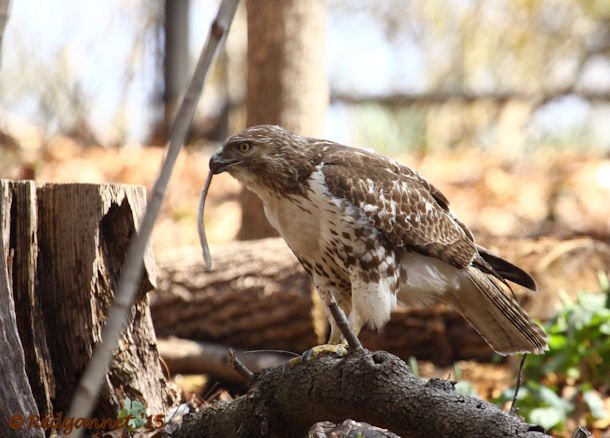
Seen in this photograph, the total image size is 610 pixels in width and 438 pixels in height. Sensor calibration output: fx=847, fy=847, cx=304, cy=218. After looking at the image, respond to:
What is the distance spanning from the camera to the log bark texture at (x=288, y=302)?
5.86 m

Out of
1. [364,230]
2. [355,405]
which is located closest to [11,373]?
[355,405]

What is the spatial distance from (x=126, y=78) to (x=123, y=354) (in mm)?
8282

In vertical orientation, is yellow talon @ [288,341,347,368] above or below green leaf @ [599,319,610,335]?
above

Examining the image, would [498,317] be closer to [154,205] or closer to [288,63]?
[288,63]

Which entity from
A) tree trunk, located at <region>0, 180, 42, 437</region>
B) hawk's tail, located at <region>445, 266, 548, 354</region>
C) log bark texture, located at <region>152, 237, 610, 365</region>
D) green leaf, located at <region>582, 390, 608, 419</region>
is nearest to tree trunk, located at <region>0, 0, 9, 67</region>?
tree trunk, located at <region>0, 180, 42, 437</region>

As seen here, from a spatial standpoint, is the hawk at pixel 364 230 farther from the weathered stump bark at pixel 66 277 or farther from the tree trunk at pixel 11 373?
the tree trunk at pixel 11 373

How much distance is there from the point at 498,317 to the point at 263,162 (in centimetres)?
150

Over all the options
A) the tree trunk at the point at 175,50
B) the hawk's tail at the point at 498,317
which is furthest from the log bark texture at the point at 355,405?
the tree trunk at the point at 175,50

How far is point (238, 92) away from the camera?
1270cm

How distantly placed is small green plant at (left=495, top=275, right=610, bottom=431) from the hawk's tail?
50 cm

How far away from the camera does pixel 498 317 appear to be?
433cm

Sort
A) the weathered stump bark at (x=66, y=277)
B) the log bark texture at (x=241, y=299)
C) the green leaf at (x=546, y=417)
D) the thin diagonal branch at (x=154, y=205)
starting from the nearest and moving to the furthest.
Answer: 1. the thin diagonal branch at (x=154, y=205)
2. the weathered stump bark at (x=66, y=277)
3. the green leaf at (x=546, y=417)
4. the log bark texture at (x=241, y=299)

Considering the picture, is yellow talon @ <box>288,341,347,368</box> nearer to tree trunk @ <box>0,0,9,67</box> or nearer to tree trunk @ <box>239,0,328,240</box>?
tree trunk @ <box>0,0,9,67</box>

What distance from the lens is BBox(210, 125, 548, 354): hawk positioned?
12.4 ft
